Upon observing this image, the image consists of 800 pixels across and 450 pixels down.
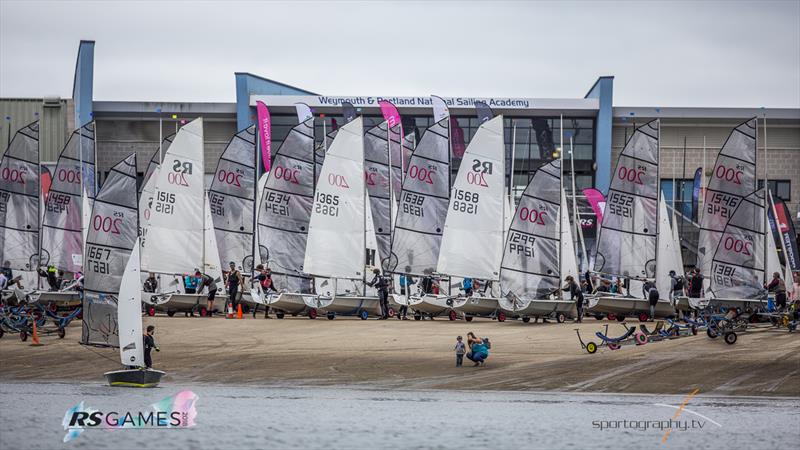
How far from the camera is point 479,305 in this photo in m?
47.3

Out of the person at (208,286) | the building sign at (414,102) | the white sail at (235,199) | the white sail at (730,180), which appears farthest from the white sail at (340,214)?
the building sign at (414,102)

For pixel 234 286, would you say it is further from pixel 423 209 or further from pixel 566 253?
pixel 566 253

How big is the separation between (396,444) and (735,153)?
2029cm

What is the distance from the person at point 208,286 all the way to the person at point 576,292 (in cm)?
1313

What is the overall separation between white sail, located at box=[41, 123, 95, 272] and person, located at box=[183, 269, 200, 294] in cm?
420

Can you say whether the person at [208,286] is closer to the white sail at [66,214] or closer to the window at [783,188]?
the white sail at [66,214]

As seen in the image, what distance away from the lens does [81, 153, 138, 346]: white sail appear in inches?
1459

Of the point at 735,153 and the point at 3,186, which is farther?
the point at 3,186

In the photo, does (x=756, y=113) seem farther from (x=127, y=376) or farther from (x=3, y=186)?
(x=127, y=376)

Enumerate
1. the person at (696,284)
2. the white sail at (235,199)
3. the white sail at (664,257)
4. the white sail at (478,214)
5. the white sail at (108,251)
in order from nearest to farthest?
the white sail at (108,251), the person at (696,284), the white sail at (478,214), the white sail at (664,257), the white sail at (235,199)

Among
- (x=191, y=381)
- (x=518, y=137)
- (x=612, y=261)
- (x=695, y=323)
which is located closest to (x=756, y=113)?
(x=518, y=137)

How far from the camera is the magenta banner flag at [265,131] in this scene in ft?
223

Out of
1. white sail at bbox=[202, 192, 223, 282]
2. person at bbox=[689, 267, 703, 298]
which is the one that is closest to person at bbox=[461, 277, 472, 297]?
person at bbox=[689, 267, 703, 298]

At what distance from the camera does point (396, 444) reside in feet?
95.8
